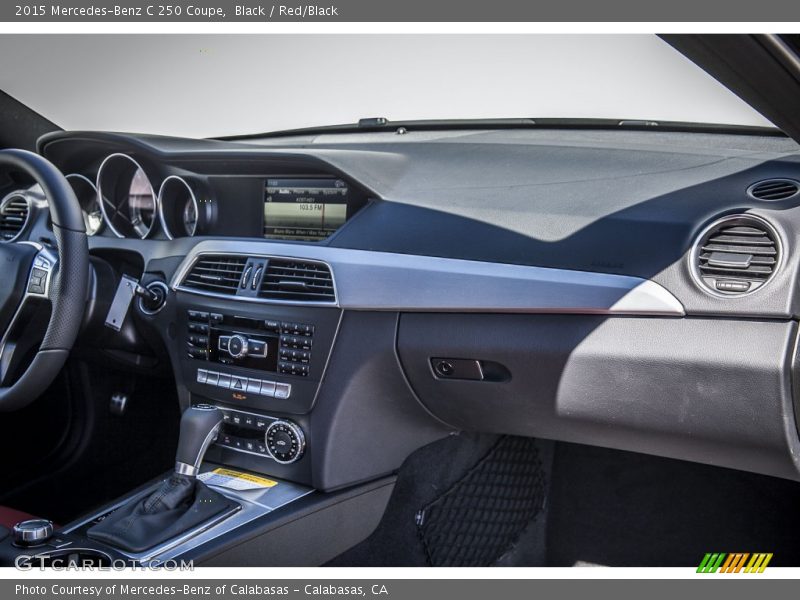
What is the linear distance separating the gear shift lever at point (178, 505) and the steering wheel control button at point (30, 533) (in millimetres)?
90

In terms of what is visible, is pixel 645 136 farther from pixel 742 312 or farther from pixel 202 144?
pixel 202 144

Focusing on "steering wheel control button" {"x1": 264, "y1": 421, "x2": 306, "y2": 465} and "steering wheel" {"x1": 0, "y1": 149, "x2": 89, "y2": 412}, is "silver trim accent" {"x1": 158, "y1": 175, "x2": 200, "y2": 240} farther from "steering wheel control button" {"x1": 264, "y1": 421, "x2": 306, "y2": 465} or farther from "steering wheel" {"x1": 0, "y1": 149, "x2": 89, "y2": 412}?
"steering wheel control button" {"x1": 264, "y1": 421, "x2": 306, "y2": 465}

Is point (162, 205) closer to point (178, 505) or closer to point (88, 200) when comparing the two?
point (88, 200)

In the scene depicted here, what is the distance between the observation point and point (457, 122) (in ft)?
7.36

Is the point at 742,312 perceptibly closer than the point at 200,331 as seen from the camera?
Yes

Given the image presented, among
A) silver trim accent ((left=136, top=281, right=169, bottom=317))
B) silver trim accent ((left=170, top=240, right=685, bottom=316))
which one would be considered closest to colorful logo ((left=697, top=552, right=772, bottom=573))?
silver trim accent ((left=170, top=240, right=685, bottom=316))

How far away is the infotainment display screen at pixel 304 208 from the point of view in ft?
6.33

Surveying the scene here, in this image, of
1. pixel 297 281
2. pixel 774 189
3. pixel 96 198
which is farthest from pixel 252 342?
pixel 774 189

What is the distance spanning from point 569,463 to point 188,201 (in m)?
1.33

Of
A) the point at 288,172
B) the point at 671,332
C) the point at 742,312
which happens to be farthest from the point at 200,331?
the point at 742,312

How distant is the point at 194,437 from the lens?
179 centimetres

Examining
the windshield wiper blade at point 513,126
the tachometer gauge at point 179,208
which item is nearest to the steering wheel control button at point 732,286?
the windshield wiper blade at point 513,126

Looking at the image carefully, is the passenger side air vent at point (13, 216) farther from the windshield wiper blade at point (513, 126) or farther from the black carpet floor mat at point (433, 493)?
the black carpet floor mat at point (433, 493)

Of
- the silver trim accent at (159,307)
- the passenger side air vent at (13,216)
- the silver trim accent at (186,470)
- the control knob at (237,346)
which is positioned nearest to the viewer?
the silver trim accent at (186,470)
